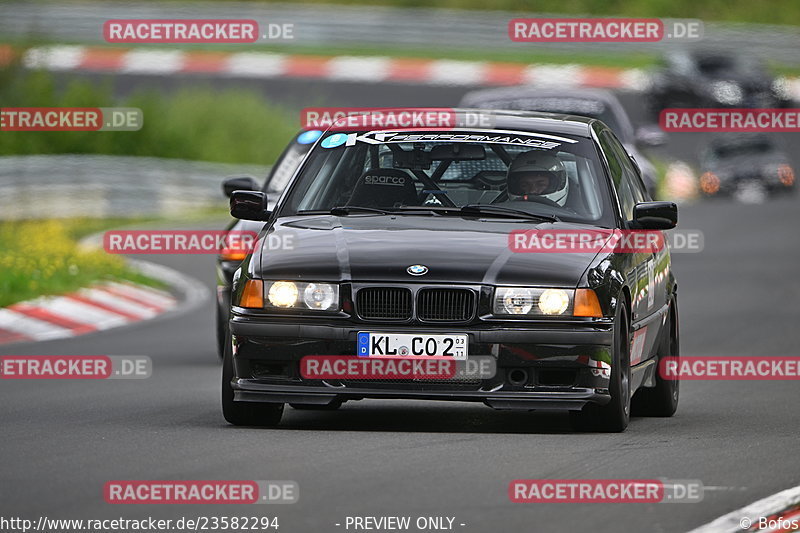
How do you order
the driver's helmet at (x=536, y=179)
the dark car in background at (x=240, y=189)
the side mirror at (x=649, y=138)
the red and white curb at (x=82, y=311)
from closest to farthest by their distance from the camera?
the driver's helmet at (x=536, y=179), the dark car in background at (x=240, y=189), the red and white curb at (x=82, y=311), the side mirror at (x=649, y=138)

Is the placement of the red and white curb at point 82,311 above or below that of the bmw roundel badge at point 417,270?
below

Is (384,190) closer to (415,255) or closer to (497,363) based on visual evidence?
(415,255)

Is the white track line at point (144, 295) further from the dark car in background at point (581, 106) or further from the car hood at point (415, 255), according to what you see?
Answer: the car hood at point (415, 255)

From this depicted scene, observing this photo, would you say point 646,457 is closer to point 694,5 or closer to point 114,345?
point 114,345

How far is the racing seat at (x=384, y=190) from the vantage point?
10.1 meters

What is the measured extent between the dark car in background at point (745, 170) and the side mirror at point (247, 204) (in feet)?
88.6

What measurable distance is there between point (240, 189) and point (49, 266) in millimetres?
6909

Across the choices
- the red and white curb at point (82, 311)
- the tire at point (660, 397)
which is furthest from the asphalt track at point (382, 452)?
the red and white curb at point (82, 311)

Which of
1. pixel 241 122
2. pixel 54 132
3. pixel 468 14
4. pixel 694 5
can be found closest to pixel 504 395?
pixel 54 132

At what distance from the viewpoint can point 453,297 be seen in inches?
356

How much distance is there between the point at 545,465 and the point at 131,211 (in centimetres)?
2130

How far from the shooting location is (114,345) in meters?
15.5

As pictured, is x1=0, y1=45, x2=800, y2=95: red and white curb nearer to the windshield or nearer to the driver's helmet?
the windshield

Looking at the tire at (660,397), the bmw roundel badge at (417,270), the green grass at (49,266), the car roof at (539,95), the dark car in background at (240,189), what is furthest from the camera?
the car roof at (539,95)
